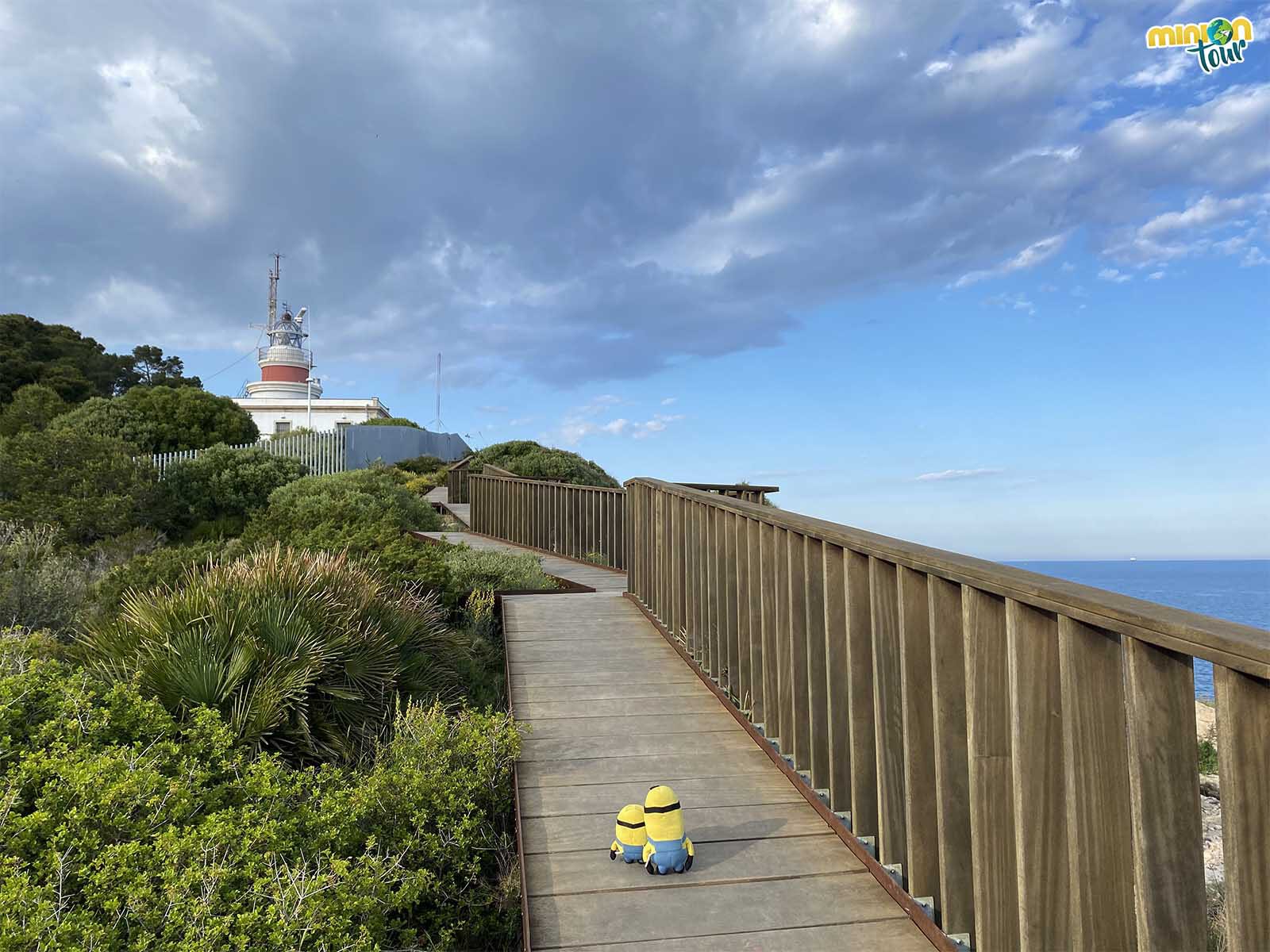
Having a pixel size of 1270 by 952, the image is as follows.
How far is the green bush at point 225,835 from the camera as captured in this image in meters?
2.09

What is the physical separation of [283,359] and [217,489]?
45.7 metres

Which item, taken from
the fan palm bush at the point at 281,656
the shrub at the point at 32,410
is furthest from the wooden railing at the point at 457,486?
the fan palm bush at the point at 281,656

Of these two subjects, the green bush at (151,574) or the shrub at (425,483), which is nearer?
the green bush at (151,574)

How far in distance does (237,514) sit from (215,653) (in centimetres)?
1314

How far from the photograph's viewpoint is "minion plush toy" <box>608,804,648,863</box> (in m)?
2.66

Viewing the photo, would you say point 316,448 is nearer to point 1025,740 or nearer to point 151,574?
point 151,574

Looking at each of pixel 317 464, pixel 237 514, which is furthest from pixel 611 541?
pixel 317 464

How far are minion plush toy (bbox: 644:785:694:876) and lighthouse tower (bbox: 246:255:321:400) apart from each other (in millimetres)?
56499

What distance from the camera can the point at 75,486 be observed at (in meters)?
13.1

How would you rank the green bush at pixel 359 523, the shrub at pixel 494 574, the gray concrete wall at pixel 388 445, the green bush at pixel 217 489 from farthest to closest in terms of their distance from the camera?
1. the gray concrete wall at pixel 388 445
2. the green bush at pixel 217 489
3. the shrub at pixel 494 574
4. the green bush at pixel 359 523

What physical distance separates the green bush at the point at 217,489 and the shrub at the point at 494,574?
25.0 ft

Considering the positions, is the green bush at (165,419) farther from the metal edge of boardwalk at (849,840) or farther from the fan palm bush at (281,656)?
the metal edge of boardwalk at (849,840)

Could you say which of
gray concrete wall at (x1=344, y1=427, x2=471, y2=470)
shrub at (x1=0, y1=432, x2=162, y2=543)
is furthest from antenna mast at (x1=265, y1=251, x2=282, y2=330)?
shrub at (x1=0, y1=432, x2=162, y2=543)

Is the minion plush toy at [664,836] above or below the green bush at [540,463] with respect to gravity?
below
